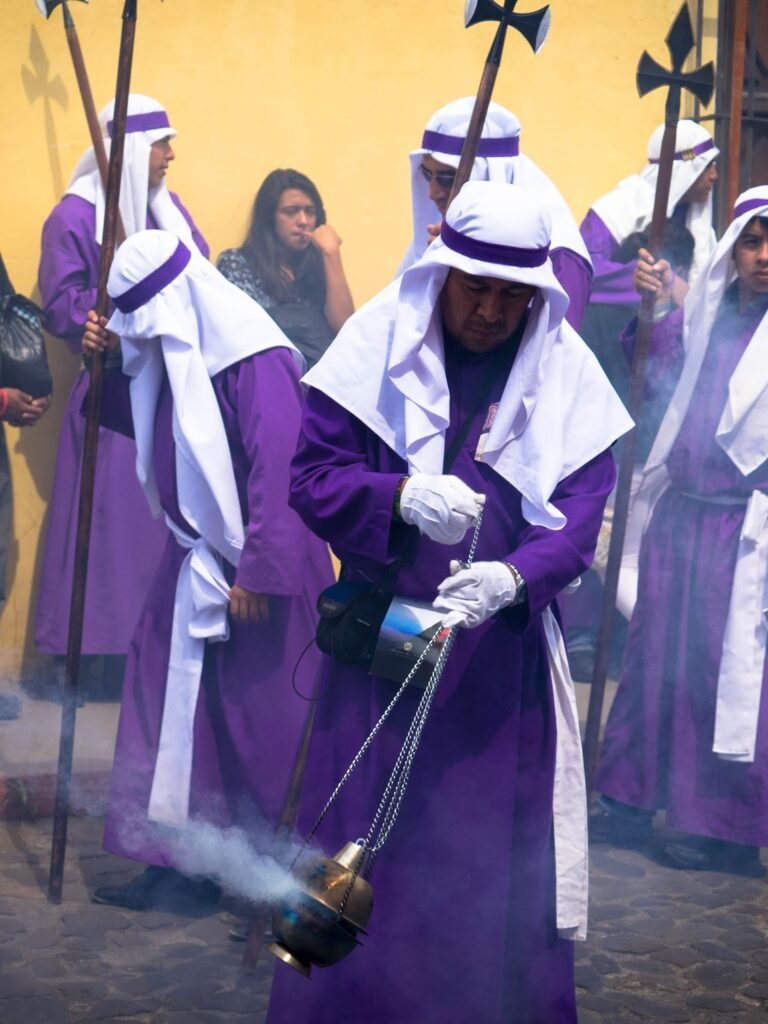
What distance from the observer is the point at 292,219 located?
8.09m

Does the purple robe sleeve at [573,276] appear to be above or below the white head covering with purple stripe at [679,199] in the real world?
below

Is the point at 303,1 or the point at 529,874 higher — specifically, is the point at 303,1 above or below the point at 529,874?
above

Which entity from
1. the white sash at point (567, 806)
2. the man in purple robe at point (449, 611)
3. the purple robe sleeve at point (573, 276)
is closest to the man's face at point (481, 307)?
the man in purple robe at point (449, 611)

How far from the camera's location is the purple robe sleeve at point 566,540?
13.0 ft

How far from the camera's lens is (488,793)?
4098 millimetres

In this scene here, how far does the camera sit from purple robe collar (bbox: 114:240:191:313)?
547cm

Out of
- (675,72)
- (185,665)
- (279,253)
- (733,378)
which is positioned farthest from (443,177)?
(279,253)

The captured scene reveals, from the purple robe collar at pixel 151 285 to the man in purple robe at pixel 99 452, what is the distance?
6.39 feet

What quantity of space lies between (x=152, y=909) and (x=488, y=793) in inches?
74.0

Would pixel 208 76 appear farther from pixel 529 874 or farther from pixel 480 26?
pixel 529 874

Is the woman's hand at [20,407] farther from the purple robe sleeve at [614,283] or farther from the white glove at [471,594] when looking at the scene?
the white glove at [471,594]

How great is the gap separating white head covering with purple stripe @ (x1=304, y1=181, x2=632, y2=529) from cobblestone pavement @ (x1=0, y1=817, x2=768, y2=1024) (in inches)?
67.4

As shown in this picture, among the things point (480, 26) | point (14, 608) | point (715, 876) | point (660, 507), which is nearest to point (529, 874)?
point (715, 876)

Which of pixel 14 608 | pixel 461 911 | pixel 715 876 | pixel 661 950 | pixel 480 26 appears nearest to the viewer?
pixel 461 911
